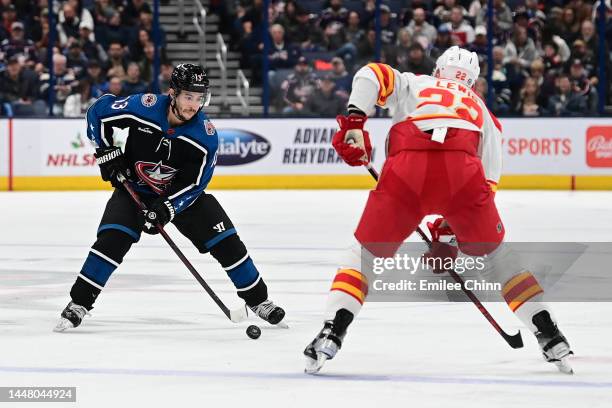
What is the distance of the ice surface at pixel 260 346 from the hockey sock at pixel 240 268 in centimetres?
16

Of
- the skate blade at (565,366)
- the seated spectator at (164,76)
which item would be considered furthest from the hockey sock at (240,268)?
the seated spectator at (164,76)

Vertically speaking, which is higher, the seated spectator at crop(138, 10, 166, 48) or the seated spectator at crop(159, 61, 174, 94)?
the seated spectator at crop(138, 10, 166, 48)

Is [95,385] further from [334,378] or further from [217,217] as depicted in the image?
[217,217]

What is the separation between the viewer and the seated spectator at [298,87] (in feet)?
48.3

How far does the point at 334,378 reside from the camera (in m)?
4.38

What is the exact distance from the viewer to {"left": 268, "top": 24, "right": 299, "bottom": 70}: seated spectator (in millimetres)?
15039

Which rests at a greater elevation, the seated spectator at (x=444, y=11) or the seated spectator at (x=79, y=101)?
the seated spectator at (x=444, y=11)

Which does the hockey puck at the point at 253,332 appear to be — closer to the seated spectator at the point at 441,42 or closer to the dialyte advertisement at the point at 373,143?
the dialyte advertisement at the point at 373,143

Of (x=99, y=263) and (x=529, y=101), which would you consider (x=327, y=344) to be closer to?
(x=99, y=263)

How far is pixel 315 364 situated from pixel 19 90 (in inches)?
422

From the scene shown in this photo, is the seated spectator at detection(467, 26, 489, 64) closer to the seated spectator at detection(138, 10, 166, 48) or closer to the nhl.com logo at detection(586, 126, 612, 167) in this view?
the nhl.com logo at detection(586, 126, 612, 167)

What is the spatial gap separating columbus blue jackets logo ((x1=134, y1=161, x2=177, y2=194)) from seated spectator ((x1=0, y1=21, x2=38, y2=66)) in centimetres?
975

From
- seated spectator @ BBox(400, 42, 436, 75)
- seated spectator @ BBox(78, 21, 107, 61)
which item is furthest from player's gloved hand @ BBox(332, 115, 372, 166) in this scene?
seated spectator @ BBox(78, 21, 107, 61)

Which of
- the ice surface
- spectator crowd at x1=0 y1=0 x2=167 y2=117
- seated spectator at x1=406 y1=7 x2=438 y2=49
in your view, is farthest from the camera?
seated spectator at x1=406 y1=7 x2=438 y2=49
